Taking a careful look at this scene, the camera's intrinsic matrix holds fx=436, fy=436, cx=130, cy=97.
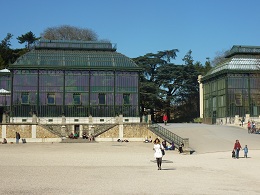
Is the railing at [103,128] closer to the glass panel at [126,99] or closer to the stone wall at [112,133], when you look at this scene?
the stone wall at [112,133]

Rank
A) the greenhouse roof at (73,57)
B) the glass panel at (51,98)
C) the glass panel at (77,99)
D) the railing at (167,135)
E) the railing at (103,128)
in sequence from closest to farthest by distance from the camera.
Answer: the railing at (167,135)
the railing at (103,128)
the glass panel at (51,98)
the glass panel at (77,99)
the greenhouse roof at (73,57)

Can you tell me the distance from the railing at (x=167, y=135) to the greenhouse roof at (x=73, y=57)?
10318 millimetres

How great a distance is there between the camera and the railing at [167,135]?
125 feet

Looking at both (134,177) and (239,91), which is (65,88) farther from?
(134,177)

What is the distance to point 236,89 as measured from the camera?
57.1 m

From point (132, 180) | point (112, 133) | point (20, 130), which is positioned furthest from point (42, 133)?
point (132, 180)

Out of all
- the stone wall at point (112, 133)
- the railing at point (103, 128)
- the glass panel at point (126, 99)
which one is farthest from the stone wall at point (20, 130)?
the glass panel at point (126, 99)

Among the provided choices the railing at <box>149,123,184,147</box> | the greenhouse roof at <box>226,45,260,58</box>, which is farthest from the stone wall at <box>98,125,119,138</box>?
the greenhouse roof at <box>226,45,260,58</box>

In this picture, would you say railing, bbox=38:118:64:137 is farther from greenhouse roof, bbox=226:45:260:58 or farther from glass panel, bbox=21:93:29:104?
greenhouse roof, bbox=226:45:260:58

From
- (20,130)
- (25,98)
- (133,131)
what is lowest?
(133,131)

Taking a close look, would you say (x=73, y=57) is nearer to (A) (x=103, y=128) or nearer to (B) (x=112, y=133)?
(A) (x=103, y=128)

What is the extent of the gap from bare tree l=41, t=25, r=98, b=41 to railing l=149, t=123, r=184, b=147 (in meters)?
44.2

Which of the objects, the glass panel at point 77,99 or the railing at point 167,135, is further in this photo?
the glass panel at point 77,99

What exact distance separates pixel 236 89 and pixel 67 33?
1707 inches
